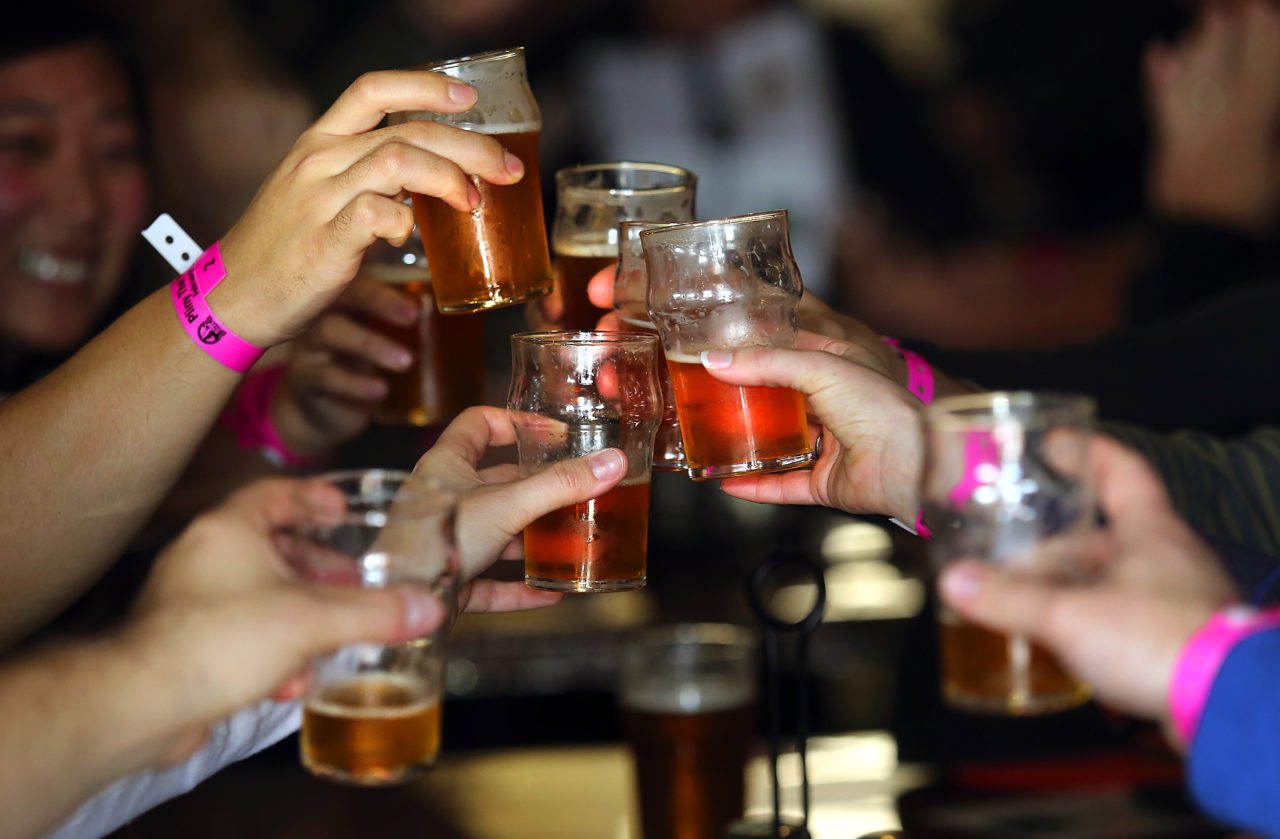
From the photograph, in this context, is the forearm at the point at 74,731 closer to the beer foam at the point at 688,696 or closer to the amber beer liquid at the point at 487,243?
the amber beer liquid at the point at 487,243

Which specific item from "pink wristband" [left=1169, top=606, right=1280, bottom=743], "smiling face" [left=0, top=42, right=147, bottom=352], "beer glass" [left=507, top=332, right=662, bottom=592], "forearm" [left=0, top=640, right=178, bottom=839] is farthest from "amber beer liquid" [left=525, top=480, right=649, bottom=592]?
"smiling face" [left=0, top=42, right=147, bottom=352]

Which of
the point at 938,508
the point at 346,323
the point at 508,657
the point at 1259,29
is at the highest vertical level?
the point at 1259,29

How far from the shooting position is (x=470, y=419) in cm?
128

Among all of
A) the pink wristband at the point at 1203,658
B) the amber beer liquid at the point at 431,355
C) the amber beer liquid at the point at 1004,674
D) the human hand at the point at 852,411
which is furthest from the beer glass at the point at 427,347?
the pink wristband at the point at 1203,658

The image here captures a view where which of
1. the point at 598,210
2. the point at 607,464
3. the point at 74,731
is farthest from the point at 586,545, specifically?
the point at 74,731

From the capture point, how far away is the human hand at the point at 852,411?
3.71ft

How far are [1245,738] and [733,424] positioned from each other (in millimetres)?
594

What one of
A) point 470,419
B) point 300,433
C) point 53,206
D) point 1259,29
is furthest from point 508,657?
point 1259,29

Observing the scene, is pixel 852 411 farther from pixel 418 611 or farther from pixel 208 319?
pixel 208 319

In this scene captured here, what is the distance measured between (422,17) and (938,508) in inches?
127

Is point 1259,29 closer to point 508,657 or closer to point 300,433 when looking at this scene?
point 508,657

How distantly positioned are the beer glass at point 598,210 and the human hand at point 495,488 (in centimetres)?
22

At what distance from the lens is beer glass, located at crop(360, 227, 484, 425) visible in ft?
5.23

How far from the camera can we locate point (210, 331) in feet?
4.14
